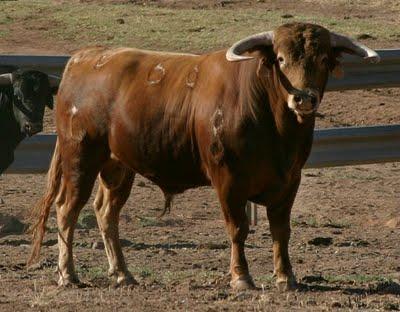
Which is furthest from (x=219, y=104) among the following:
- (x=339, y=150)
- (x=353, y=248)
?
(x=339, y=150)

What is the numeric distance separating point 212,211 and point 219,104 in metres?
4.01

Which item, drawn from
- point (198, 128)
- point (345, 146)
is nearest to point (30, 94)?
point (345, 146)

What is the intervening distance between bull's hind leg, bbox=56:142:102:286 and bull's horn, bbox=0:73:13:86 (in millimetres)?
2991

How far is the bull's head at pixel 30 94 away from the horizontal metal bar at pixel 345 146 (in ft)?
0.97

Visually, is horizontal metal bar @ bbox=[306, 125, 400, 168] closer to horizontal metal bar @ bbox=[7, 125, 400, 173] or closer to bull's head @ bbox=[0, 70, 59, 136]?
horizontal metal bar @ bbox=[7, 125, 400, 173]

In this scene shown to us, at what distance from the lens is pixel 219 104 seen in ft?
33.2

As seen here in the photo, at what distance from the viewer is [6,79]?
13.9 meters

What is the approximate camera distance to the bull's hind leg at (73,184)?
10.8 metres

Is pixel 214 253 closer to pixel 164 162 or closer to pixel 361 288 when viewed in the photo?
pixel 164 162

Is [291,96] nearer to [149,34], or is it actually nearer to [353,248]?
[353,248]

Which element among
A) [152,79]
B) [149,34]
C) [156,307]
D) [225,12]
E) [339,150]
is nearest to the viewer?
[156,307]

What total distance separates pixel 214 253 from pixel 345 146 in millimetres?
2333

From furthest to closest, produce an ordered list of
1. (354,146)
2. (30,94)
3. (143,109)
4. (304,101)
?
(354,146) < (30,94) < (143,109) < (304,101)

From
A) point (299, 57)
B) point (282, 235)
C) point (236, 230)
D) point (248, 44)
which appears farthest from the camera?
point (282, 235)
